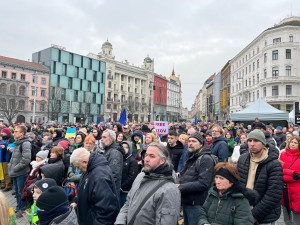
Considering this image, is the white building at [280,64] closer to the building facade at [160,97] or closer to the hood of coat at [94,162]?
the hood of coat at [94,162]

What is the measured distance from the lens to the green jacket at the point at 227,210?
8.22ft

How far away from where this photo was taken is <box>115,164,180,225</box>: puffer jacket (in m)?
2.30

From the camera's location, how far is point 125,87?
7606 cm

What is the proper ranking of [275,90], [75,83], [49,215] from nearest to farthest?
[49,215], [275,90], [75,83]

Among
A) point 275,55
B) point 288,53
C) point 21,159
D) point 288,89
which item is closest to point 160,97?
point 275,55

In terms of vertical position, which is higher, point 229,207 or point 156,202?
point 156,202

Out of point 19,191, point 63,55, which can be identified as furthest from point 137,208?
point 63,55

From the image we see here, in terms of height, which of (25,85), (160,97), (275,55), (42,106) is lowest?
(42,106)

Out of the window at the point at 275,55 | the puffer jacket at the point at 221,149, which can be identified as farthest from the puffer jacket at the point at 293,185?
the window at the point at 275,55

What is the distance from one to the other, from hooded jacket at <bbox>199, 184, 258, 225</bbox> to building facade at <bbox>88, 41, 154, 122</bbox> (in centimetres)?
6207

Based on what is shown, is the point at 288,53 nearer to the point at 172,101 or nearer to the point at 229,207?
the point at 229,207

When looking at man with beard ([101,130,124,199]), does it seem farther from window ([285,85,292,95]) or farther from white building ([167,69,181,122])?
white building ([167,69,181,122])

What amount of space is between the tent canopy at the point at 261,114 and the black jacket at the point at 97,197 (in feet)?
61.9

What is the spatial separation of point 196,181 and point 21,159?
15.8 ft
